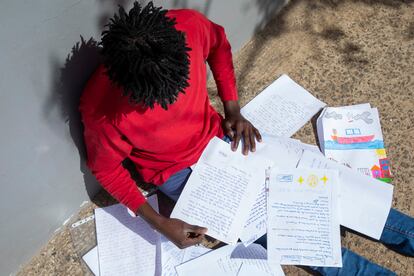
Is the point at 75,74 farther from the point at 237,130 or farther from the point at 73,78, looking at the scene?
the point at 237,130

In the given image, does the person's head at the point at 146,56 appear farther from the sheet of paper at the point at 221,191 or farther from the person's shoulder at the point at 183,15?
the sheet of paper at the point at 221,191

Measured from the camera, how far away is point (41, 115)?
1.37m

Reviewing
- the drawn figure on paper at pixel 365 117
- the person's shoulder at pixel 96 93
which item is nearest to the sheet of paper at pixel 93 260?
the person's shoulder at pixel 96 93

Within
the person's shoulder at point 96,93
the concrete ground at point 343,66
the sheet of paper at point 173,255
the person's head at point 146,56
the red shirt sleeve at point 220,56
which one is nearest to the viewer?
the person's head at point 146,56

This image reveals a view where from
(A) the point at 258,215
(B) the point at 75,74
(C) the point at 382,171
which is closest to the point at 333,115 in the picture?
(C) the point at 382,171

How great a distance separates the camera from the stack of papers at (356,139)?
197cm

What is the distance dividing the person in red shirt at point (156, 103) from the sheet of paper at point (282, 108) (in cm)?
31

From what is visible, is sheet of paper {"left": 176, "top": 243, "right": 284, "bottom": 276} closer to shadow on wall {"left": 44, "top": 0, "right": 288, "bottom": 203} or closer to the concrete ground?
the concrete ground

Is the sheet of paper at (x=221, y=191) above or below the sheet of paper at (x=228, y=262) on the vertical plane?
above

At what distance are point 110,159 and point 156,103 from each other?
0.28 metres

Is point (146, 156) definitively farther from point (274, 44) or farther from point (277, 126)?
point (274, 44)

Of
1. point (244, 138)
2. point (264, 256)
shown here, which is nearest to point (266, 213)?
point (264, 256)

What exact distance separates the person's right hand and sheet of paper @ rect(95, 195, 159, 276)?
25 centimetres

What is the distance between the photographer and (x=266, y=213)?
1.72 metres
